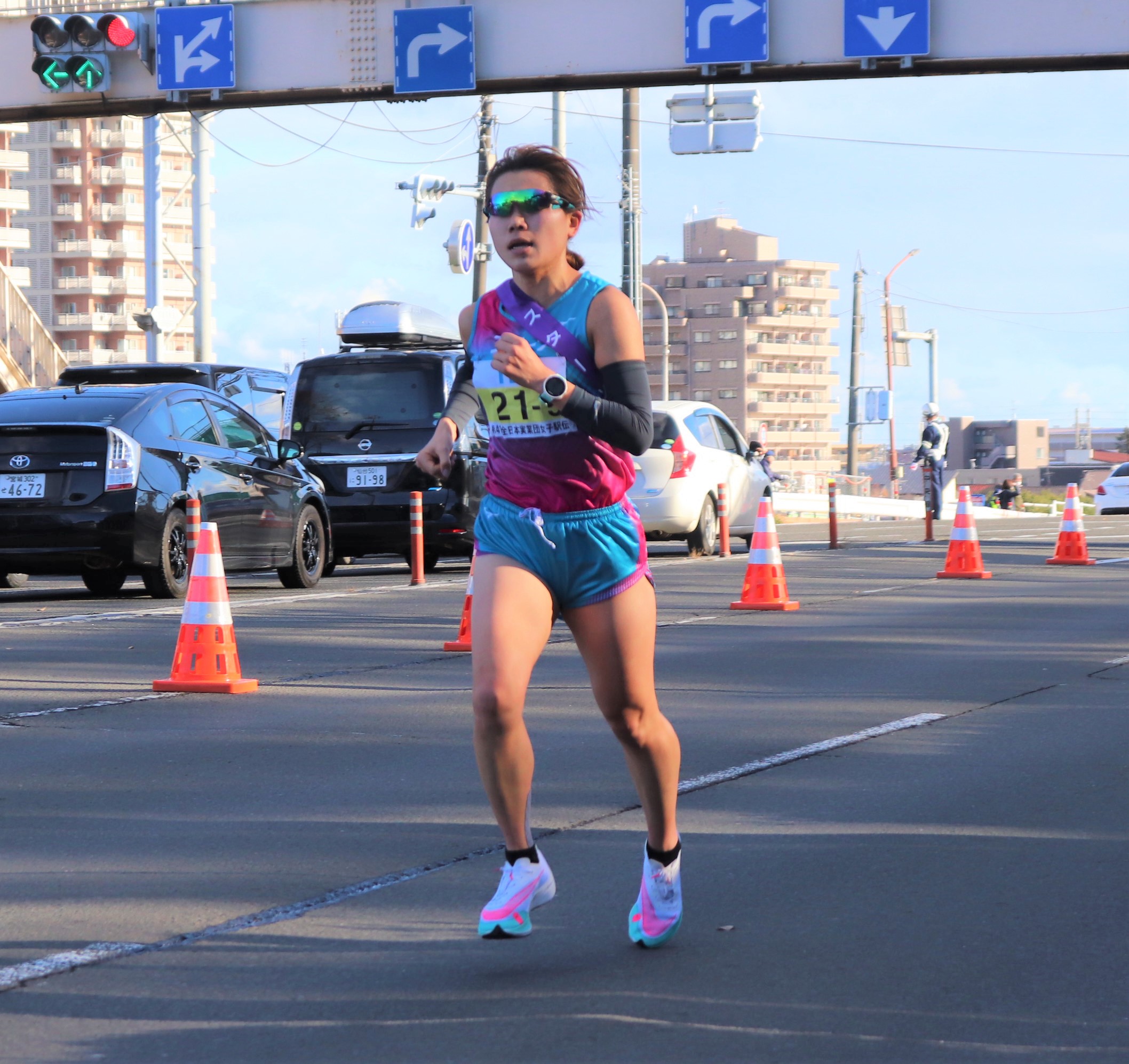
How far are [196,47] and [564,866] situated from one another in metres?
20.5

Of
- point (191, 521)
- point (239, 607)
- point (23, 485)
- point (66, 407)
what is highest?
point (66, 407)

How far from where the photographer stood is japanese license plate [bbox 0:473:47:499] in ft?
47.1

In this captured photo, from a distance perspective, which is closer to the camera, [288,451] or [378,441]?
[288,451]

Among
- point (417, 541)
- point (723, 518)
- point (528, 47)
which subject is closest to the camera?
point (417, 541)

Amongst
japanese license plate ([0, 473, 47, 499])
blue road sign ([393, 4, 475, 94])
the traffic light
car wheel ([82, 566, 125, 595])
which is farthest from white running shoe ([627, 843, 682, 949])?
the traffic light

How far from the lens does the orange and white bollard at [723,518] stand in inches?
829

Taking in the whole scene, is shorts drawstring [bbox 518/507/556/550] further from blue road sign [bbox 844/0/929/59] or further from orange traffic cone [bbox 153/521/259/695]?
blue road sign [bbox 844/0/929/59]

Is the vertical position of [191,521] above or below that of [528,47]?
below

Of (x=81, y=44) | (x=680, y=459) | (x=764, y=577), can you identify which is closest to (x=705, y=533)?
(x=680, y=459)

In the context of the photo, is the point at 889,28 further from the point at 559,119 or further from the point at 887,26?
the point at 559,119

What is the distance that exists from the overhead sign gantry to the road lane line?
17149 mm

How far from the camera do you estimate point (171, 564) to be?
14.9 meters

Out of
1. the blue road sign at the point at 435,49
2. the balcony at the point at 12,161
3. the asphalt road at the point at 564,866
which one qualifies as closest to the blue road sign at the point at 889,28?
the blue road sign at the point at 435,49

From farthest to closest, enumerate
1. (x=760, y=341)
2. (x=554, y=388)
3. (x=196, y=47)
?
(x=760, y=341) → (x=196, y=47) → (x=554, y=388)
